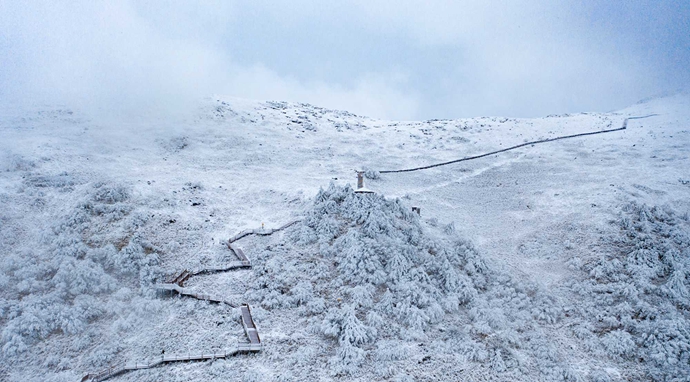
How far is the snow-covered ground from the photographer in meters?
12.6

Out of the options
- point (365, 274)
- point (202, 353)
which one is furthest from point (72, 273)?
point (365, 274)

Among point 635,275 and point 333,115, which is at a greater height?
point 333,115

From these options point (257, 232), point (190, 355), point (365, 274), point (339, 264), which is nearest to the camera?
point (190, 355)

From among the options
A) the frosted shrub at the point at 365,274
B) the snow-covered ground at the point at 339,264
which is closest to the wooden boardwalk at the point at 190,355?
the snow-covered ground at the point at 339,264

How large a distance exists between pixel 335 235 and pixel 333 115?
3916 centimetres

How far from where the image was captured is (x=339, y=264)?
17.2m

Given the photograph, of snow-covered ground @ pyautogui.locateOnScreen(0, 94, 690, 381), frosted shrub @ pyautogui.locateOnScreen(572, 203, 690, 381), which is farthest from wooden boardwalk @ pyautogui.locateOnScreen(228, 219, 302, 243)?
frosted shrub @ pyautogui.locateOnScreen(572, 203, 690, 381)

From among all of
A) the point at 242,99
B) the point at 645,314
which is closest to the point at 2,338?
the point at 645,314

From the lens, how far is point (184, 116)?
40.6m

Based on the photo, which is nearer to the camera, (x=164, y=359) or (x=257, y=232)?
(x=164, y=359)

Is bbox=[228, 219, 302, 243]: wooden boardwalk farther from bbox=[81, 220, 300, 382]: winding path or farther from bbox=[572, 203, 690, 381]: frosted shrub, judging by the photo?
bbox=[572, 203, 690, 381]: frosted shrub

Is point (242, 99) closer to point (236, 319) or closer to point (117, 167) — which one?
point (117, 167)

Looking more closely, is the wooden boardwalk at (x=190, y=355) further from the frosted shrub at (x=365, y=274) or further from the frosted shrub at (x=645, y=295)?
the frosted shrub at (x=645, y=295)

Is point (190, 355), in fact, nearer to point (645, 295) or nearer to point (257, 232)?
point (257, 232)
